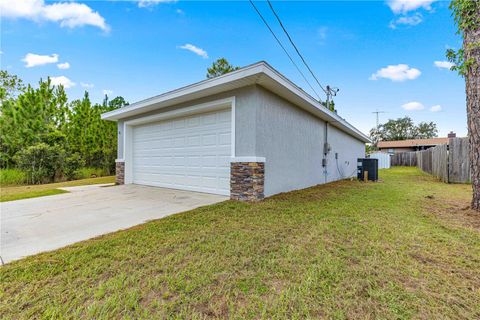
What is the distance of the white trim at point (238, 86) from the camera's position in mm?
4156

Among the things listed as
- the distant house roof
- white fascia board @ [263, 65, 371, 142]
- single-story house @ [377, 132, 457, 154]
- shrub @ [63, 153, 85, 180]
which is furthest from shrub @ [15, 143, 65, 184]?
the distant house roof

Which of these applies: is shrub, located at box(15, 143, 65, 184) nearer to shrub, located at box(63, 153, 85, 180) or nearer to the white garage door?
shrub, located at box(63, 153, 85, 180)

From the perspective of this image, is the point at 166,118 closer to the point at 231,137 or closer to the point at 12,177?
the point at 231,137

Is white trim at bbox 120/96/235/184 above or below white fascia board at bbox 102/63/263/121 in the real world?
below

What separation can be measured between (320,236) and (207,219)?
171cm

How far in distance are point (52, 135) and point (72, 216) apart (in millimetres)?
9221

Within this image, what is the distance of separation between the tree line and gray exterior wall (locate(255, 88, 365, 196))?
10190mm

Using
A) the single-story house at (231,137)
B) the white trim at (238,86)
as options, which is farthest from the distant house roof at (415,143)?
the white trim at (238,86)

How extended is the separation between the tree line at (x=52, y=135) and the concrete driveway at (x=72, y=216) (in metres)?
5.97

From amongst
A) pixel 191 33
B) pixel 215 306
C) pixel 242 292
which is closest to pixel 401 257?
pixel 242 292

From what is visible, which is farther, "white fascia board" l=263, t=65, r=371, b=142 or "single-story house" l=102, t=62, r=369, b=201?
"single-story house" l=102, t=62, r=369, b=201

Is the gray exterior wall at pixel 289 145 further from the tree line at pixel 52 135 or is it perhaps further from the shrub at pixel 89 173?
the shrub at pixel 89 173

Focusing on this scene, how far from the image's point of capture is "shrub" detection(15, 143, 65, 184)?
351 inches

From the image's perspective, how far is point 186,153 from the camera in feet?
20.2
